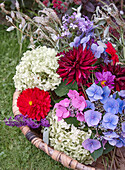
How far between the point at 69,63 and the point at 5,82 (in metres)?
0.94

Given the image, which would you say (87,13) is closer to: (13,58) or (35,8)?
(35,8)

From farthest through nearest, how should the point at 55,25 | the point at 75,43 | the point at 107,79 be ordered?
1. the point at 55,25
2. the point at 75,43
3. the point at 107,79

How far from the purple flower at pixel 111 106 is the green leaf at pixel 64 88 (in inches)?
7.5

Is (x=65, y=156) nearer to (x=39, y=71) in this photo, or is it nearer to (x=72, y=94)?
(x=72, y=94)

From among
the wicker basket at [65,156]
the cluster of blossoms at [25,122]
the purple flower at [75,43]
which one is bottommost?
the wicker basket at [65,156]

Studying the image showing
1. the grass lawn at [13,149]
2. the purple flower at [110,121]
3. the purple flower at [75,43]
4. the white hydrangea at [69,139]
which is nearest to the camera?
the purple flower at [110,121]

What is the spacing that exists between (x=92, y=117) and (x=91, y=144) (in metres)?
0.13

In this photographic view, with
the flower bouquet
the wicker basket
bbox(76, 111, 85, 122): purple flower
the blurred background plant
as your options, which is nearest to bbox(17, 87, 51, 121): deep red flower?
the flower bouquet

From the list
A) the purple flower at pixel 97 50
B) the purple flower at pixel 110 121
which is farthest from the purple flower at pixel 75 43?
the purple flower at pixel 110 121

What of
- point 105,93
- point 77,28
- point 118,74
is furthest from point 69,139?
point 77,28

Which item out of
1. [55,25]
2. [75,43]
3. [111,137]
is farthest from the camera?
[55,25]

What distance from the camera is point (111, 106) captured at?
40.5 inches

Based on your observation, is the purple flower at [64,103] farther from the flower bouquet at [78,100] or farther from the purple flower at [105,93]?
the purple flower at [105,93]

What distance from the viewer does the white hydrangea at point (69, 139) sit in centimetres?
112
